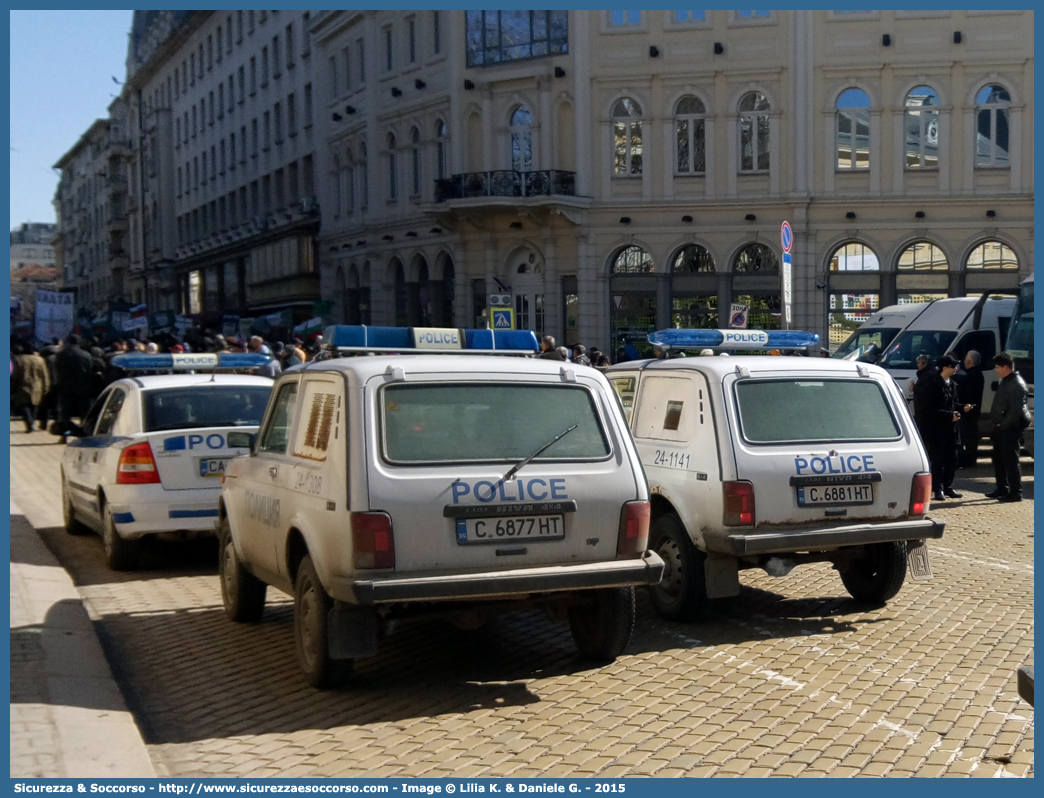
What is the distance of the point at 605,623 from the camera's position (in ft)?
24.0

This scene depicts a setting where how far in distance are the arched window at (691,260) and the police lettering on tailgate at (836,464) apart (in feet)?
103

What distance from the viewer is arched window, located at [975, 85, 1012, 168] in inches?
1470

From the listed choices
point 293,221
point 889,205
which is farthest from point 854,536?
point 293,221

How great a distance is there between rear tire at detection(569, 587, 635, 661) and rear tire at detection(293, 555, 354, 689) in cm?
134

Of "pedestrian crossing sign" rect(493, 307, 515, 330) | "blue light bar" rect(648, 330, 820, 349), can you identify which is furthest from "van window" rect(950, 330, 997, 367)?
"blue light bar" rect(648, 330, 820, 349)

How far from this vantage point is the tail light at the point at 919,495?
870cm

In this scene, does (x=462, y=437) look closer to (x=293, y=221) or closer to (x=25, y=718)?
(x=25, y=718)

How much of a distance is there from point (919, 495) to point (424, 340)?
3305 mm

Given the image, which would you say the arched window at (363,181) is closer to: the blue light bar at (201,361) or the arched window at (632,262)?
the arched window at (632,262)

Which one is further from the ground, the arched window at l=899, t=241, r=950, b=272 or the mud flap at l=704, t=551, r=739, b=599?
the arched window at l=899, t=241, r=950, b=272

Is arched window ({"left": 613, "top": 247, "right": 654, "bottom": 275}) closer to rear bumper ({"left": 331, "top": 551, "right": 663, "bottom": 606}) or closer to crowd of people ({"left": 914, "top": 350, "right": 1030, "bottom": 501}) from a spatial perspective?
crowd of people ({"left": 914, "top": 350, "right": 1030, "bottom": 501})

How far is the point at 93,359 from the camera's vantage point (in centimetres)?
2567

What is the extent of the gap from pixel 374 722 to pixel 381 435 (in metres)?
1.35

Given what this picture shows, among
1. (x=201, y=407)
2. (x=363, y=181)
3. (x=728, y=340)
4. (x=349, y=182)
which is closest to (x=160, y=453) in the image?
(x=201, y=407)
